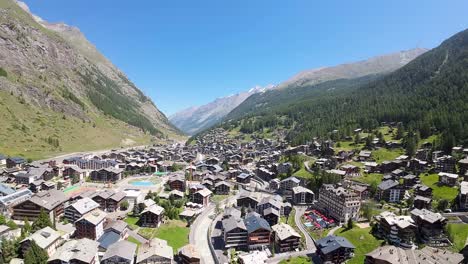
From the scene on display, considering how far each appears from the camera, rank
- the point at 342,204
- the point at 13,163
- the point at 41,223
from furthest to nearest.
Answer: the point at 13,163 < the point at 342,204 < the point at 41,223

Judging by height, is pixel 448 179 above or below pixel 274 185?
above

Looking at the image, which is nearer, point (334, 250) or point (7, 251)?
point (7, 251)

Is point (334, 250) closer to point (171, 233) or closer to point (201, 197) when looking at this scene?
point (171, 233)

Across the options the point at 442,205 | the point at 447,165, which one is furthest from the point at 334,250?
the point at 447,165

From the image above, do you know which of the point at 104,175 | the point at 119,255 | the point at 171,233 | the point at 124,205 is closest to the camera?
the point at 119,255

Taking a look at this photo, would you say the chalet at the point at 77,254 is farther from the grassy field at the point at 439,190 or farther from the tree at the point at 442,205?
the grassy field at the point at 439,190

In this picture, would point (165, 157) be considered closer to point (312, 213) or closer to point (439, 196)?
point (312, 213)

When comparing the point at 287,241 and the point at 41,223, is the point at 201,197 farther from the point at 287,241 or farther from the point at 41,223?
the point at 41,223

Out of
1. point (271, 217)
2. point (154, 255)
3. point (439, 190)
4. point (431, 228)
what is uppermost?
point (154, 255)

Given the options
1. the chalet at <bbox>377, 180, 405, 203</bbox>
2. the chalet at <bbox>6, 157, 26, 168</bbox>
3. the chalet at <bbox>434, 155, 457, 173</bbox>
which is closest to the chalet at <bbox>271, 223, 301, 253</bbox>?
the chalet at <bbox>377, 180, 405, 203</bbox>
